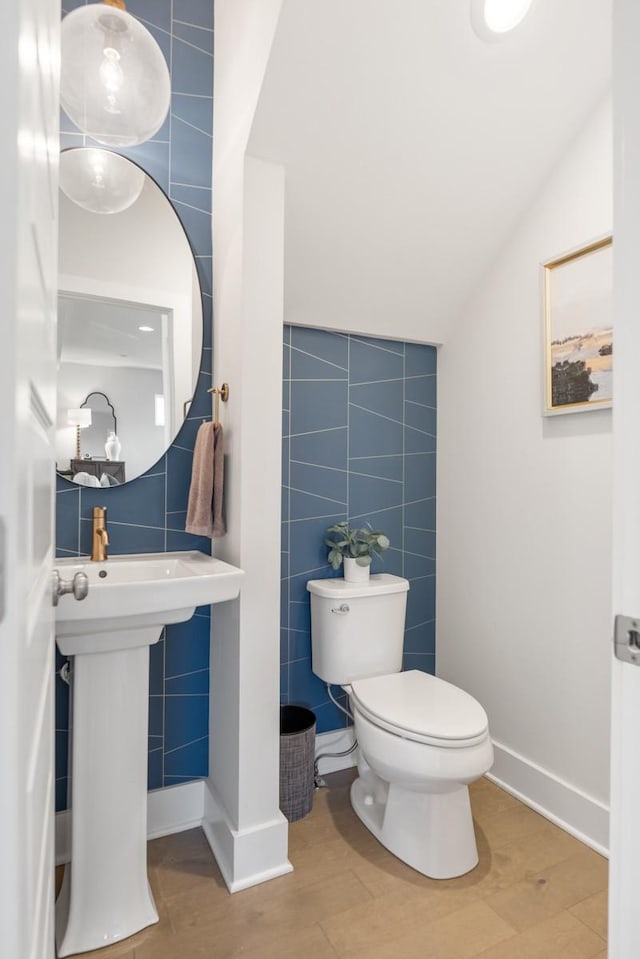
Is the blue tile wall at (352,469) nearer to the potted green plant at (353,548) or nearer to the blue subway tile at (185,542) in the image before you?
the potted green plant at (353,548)

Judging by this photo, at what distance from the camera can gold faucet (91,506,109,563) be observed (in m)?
1.69

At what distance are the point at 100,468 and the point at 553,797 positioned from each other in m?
1.89

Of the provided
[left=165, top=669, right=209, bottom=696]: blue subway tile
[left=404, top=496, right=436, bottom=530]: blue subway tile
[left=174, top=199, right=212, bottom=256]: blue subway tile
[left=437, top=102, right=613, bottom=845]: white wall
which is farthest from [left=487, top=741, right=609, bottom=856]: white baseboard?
[left=174, top=199, right=212, bottom=256]: blue subway tile

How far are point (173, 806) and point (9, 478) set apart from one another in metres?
1.83

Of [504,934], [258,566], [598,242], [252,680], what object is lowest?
[504,934]

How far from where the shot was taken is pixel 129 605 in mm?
1307

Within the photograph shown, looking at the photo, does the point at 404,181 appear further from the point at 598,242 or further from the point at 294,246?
the point at 598,242

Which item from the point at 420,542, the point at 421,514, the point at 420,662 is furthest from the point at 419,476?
the point at 420,662

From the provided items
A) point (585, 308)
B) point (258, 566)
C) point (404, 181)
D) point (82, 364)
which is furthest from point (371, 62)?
point (258, 566)

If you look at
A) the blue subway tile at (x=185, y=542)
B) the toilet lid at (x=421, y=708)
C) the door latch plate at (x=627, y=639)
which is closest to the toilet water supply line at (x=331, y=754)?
the toilet lid at (x=421, y=708)

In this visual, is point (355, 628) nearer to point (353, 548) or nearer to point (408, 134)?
point (353, 548)

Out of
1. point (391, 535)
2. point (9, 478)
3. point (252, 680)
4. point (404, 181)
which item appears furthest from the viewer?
point (391, 535)

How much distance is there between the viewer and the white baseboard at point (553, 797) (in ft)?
5.73

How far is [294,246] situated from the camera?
1.97 metres
